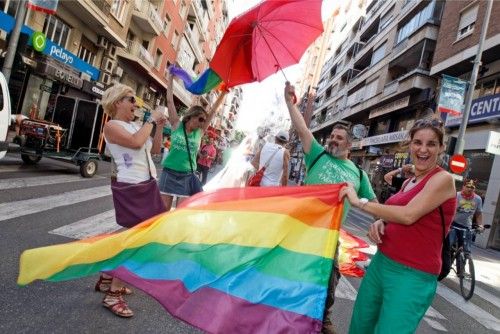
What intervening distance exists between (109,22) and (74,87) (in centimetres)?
374

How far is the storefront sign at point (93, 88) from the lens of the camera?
67.2 feet

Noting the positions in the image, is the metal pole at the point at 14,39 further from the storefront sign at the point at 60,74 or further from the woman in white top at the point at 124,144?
the woman in white top at the point at 124,144

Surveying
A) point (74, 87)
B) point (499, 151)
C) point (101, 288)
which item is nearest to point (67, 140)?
point (74, 87)

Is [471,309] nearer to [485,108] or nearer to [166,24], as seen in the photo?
[485,108]

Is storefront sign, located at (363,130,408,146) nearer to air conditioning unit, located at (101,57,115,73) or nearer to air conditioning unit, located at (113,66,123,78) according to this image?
air conditioning unit, located at (113,66,123,78)

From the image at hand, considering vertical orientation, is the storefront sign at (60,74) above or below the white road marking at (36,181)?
above

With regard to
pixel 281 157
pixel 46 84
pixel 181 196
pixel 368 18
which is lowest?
pixel 181 196

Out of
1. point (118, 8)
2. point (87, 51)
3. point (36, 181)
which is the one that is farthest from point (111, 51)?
point (36, 181)

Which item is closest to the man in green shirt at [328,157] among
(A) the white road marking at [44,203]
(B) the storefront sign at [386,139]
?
(A) the white road marking at [44,203]

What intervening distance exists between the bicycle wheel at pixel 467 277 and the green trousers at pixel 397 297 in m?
4.74

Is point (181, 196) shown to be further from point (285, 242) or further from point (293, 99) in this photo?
point (285, 242)

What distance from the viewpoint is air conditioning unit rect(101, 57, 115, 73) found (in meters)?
22.7

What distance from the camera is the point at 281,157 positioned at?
6.00 metres

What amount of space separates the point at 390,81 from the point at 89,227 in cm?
2833
